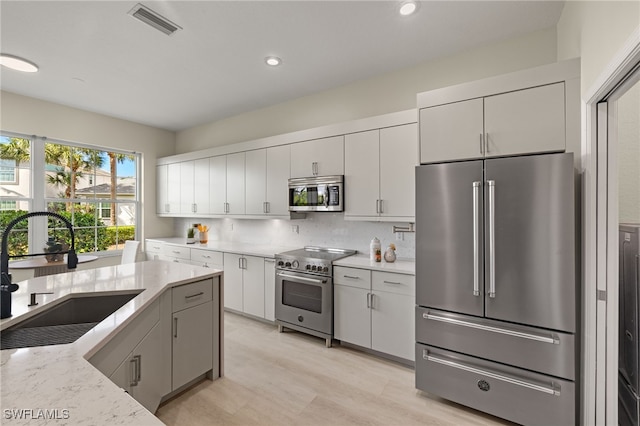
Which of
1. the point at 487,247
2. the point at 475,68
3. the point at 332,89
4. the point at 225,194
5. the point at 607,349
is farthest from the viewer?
the point at 225,194

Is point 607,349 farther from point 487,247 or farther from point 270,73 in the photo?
point 270,73

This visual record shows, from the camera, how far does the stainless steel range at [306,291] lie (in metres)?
3.10

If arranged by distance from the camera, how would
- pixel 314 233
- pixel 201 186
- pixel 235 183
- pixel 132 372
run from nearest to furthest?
pixel 132 372 → pixel 314 233 → pixel 235 183 → pixel 201 186

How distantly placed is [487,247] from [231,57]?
280cm

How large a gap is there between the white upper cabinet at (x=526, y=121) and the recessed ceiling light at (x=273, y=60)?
1.94m

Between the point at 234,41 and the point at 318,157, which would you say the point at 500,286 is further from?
the point at 234,41

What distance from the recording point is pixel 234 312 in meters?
4.15

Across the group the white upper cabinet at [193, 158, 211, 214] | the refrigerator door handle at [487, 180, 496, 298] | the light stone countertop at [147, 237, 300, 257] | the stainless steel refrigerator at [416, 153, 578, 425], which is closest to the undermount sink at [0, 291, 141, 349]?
the light stone countertop at [147, 237, 300, 257]

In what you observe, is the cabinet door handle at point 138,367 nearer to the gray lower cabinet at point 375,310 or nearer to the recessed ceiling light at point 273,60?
the gray lower cabinet at point 375,310

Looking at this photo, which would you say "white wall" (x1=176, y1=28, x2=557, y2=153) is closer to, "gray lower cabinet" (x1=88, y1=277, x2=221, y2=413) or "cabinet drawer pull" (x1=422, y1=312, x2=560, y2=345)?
"cabinet drawer pull" (x1=422, y1=312, x2=560, y2=345)

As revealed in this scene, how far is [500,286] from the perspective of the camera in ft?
6.50

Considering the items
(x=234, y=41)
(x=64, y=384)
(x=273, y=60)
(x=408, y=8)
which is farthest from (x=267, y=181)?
(x=64, y=384)

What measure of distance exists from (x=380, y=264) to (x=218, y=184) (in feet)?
9.35

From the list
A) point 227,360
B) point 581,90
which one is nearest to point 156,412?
point 227,360
